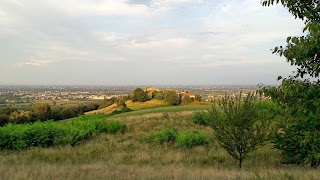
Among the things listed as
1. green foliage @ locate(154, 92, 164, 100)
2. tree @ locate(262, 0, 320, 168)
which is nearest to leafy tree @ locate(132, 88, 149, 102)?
green foliage @ locate(154, 92, 164, 100)

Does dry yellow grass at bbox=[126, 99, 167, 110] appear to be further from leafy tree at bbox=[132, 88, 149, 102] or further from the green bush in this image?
the green bush

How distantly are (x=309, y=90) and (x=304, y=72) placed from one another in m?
0.63

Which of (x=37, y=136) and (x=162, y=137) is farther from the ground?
(x=37, y=136)

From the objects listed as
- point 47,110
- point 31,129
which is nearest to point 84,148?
point 31,129

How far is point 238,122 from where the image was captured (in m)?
11.8

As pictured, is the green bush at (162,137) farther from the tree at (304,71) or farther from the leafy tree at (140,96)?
the leafy tree at (140,96)

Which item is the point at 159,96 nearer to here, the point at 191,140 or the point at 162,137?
the point at 162,137

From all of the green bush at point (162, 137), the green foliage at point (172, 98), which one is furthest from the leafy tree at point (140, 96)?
the green bush at point (162, 137)

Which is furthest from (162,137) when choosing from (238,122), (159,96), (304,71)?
(159,96)

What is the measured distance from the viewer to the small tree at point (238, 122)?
11.8 metres

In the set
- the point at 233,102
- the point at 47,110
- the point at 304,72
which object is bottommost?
the point at 47,110

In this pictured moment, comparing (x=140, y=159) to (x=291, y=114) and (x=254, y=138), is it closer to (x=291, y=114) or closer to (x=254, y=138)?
(x=254, y=138)

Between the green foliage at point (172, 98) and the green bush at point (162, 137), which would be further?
the green foliage at point (172, 98)

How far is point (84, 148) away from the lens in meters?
18.5
